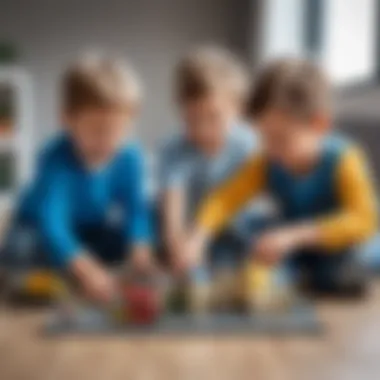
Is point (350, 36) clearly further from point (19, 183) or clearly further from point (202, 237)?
point (202, 237)

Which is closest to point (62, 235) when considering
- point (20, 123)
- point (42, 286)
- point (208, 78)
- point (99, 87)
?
point (42, 286)

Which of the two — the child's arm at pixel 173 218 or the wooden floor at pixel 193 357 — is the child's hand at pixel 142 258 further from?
the wooden floor at pixel 193 357

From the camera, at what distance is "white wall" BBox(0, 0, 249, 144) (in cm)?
343

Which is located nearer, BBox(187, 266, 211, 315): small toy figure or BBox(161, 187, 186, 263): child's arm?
BBox(187, 266, 211, 315): small toy figure

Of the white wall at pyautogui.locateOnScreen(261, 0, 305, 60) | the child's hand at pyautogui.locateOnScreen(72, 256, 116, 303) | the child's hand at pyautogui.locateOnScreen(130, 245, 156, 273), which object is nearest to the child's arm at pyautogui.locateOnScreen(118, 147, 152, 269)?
the child's hand at pyautogui.locateOnScreen(130, 245, 156, 273)

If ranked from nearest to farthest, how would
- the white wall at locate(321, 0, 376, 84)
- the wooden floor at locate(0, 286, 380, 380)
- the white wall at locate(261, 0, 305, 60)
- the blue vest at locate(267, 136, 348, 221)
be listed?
the wooden floor at locate(0, 286, 380, 380) → the blue vest at locate(267, 136, 348, 221) → the white wall at locate(321, 0, 376, 84) → the white wall at locate(261, 0, 305, 60)

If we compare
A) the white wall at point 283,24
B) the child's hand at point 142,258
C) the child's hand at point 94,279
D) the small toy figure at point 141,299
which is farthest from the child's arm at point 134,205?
the white wall at point 283,24

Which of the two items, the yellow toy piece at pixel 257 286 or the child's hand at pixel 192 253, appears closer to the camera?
the yellow toy piece at pixel 257 286

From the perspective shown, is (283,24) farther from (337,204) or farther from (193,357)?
(193,357)

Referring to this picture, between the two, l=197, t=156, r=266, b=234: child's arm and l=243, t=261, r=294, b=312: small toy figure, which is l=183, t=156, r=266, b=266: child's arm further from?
l=243, t=261, r=294, b=312: small toy figure

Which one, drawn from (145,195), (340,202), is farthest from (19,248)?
(340,202)

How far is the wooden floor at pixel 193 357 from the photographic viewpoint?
1.09 meters

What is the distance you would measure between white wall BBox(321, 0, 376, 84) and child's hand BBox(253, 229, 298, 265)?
4.04 ft

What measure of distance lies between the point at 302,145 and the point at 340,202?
0.11 metres
